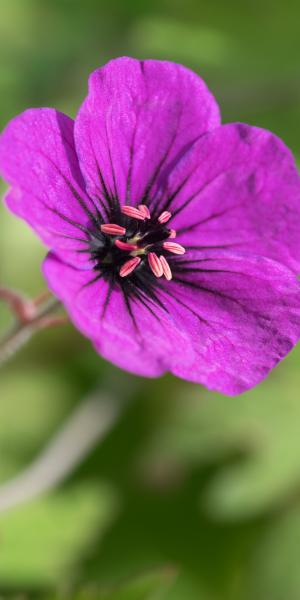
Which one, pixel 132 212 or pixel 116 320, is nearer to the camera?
pixel 116 320

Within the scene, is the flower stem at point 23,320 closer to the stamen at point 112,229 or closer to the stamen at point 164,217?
the stamen at point 112,229

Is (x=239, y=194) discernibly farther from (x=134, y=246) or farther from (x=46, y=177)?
(x=46, y=177)

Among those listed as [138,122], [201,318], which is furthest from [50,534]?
[138,122]

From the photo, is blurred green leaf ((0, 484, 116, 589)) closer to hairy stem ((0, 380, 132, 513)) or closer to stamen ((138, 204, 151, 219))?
hairy stem ((0, 380, 132, 513))

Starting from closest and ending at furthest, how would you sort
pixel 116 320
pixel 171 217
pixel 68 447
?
pixel 116 320 < pixel 171 217 < pixel 68 447

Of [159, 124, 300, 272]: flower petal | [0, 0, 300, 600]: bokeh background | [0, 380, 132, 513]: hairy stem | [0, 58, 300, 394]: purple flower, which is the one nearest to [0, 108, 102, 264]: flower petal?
[0, 58, 300, 394]: purple flower

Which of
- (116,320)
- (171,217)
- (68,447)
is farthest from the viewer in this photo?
(68,447)
